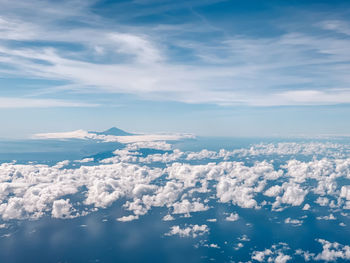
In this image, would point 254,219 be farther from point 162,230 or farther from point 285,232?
point 162,230

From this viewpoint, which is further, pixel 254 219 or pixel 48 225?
pixel 254 219

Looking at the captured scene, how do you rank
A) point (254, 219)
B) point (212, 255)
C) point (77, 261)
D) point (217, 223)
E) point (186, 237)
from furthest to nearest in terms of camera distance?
point (254, 219), point (217, 223), point (186, 237), point (212, 255), point (77, 261)

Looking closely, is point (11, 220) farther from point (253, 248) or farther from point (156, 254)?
point (253, 248)

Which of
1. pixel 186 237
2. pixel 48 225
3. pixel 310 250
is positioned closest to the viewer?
pixel 310 250

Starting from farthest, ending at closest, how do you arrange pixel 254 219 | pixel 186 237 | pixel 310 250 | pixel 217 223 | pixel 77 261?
pixel 254 219 → pixel 217 223 → pixel 186 237 → pixel 310 250 → pixel 77 261

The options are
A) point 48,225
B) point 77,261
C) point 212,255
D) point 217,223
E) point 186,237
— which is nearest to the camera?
point 77,261

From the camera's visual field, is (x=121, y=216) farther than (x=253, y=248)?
Yes

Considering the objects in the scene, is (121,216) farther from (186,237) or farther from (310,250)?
(310,250)

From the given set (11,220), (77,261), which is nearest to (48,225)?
(11,220)

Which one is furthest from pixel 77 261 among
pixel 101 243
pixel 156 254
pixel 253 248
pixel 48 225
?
pixel 253 248
